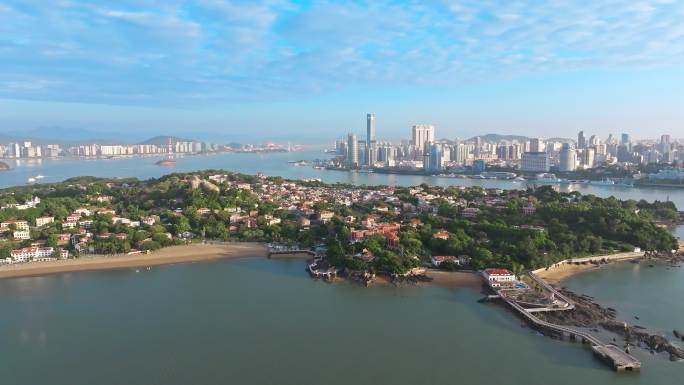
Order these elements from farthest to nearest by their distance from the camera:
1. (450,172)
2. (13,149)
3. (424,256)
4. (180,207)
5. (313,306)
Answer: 1. (13,149)
2. (450,172)
3. (180,207)
4. (424,256)
5. (313,306)

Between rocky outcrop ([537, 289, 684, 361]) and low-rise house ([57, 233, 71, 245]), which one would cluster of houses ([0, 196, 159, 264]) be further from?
rocky outcrop ([537, 289, 684, 361])

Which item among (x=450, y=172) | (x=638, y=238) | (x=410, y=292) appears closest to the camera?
(x=410, y=292)

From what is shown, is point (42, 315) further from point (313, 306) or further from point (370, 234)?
point (370, 234)

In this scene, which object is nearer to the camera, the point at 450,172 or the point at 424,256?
the point at 424,256

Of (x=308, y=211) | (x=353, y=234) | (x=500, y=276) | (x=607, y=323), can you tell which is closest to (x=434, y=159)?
(x=308, y=211)

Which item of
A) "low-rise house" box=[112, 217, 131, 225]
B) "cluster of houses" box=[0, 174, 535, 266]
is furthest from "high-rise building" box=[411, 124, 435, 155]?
"low-rise house" box=[112, 217, 131, 225]

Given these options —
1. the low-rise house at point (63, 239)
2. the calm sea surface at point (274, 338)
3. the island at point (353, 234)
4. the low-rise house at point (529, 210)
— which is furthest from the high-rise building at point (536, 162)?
the low-rise house at point (63, 239)

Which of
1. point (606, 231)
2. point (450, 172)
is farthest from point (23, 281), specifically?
point (450, 172)
